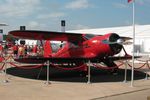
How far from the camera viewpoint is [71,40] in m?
19.2

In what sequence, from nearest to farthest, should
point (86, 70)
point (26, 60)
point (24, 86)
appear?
point (24, 86) < point (26, 60) < point (86, 70)

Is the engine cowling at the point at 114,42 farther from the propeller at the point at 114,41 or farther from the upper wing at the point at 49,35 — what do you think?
the upper wing at the point at 49,35

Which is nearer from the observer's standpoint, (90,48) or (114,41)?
(114,41)

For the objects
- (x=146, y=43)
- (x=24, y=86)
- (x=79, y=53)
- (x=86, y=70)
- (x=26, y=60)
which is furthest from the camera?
(x=146, y=43)

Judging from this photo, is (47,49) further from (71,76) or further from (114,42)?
(114,42)

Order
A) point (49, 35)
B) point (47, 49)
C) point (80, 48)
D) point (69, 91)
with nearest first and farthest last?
point (69, 91), point (80, 48), point (49, 35), point (47, 49)

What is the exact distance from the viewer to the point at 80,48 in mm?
18344

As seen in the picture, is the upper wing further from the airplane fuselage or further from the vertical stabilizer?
the vertical stabilizer

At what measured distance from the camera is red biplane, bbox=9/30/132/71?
1667cm

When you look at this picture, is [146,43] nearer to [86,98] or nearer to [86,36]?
[86,36]

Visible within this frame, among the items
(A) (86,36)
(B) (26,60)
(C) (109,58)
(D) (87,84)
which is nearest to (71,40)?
(A) (86,36)

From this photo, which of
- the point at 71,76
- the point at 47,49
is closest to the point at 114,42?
the point at 71,76

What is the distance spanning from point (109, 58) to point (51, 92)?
746cm

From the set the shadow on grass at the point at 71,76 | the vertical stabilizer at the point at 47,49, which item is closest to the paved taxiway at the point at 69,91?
the shadow on grass at the point at 71,76
